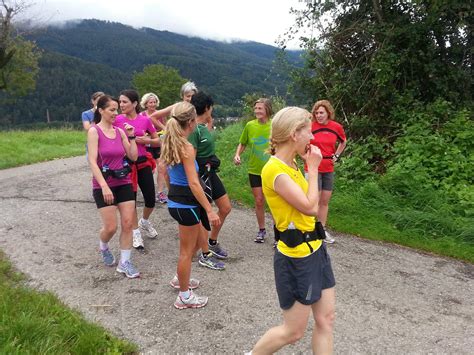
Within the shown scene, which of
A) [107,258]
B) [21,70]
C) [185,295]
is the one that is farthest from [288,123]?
[21,70]

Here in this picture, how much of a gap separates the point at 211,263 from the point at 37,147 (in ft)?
39.8

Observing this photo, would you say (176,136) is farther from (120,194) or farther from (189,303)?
(189,303)

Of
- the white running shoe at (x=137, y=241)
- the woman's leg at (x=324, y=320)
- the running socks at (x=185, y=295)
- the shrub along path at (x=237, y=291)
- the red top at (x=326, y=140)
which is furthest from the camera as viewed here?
the red top at (x=326, y=140)

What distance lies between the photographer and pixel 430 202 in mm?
6598

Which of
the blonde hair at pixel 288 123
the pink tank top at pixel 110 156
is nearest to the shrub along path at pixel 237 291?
the pink tank top at pixel 110 156

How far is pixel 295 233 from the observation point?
8.36 ft

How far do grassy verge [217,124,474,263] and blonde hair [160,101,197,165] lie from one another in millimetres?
3560

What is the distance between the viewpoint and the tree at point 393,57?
8.59 m

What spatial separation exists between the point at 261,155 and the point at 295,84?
589cm

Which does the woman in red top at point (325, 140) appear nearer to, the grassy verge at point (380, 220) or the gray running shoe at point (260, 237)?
the gray running shoe at point (260, 237)

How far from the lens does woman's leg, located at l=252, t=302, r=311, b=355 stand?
256 cm

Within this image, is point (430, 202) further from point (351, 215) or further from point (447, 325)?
point (447, 325)

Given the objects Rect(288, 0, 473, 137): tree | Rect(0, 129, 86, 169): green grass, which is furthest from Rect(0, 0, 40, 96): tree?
Rect(288, 0, 473, 137): tree

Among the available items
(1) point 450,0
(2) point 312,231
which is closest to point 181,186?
(2) point 312,231
